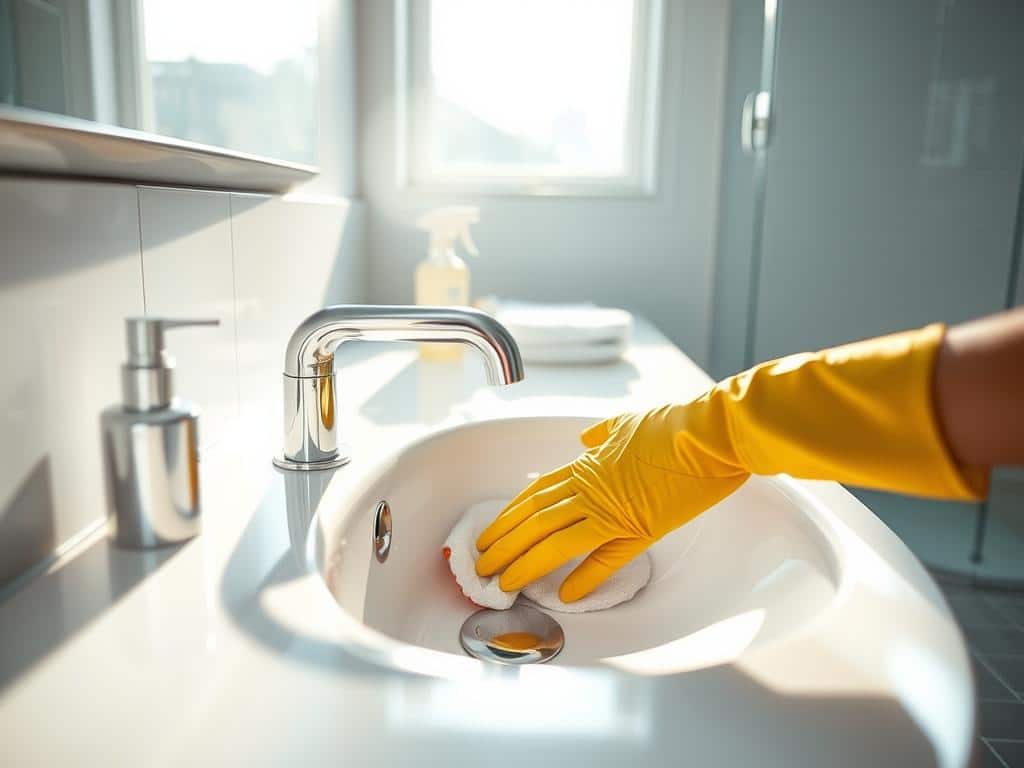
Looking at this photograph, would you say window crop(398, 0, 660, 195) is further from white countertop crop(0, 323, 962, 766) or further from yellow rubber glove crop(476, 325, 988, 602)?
white countertop crop(0, 323, 962, 766)

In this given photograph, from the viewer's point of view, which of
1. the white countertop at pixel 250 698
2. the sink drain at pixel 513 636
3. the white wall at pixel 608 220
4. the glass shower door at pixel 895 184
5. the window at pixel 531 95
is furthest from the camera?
the glass shower door at pixel 895 184

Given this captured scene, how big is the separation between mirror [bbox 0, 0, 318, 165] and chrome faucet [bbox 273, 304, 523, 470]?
0.71 feet

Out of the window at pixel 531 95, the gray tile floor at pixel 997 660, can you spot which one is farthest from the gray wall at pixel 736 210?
the gray tile floor at pixel 997 660

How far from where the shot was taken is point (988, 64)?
1969 millimetres

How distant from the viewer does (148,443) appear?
48cm

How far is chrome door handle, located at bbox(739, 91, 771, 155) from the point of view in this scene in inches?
69.1

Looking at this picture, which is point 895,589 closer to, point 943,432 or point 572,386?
point 943,432

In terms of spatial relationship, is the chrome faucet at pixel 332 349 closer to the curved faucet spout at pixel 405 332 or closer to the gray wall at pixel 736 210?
the curved faucet spout at pixel 405 332

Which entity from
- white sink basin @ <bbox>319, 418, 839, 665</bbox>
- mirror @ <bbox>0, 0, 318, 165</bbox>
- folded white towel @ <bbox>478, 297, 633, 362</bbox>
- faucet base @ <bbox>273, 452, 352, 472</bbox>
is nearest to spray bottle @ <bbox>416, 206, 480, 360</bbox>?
folded white towel @ <bbox>478, 297, 633, 362</bbox>

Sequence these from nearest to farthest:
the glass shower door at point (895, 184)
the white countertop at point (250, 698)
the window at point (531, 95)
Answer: the white countertop at point (250, 698), the window at point (531, 95), the glass shower door at point (895, 184)

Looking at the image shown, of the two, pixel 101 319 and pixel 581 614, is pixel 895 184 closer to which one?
pixel 581 614

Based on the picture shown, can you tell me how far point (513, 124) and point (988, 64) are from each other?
1218 millimetres

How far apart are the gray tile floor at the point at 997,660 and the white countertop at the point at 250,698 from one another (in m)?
1.06

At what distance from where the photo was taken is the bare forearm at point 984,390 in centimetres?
35
